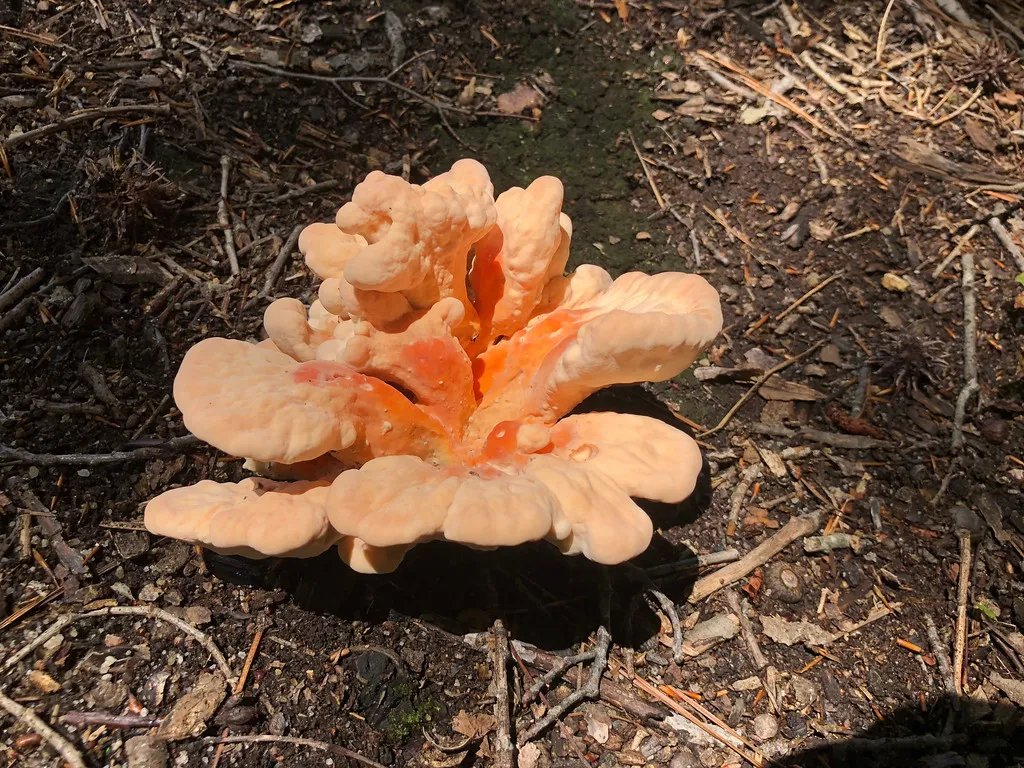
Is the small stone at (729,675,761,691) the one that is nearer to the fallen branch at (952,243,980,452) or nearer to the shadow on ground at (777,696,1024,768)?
the shadow on ground at (777,696,1024,768)

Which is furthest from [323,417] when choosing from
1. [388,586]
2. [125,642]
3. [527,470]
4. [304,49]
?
[304,49]

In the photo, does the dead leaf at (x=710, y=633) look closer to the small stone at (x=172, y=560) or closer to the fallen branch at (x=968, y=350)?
the fallen branch at (x=968, y=350)

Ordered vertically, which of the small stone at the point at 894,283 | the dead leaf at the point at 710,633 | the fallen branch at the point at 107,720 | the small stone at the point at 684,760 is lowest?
the small stone at the point at 684,760

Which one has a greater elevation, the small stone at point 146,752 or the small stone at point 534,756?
the small stone at point 146,752

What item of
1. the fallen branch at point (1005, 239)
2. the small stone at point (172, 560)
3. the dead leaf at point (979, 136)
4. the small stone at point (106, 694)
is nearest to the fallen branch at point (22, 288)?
the small stone at point (172, 560)

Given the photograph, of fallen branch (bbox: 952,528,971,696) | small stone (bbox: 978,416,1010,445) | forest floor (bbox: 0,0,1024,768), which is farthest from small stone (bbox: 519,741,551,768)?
small stone (bbox: 978,416,1010,445)

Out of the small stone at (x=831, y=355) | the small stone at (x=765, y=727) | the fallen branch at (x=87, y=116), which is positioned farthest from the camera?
the small stone at (x=831, y=355)

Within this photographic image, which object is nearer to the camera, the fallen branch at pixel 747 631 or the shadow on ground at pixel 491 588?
the shadow on ground at pixel 491 588

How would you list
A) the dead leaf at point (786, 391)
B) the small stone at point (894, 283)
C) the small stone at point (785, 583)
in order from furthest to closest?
the small stone at point (894, 283)
the dead leaf at point (786, 391)
the small stone at point (785, 583)
